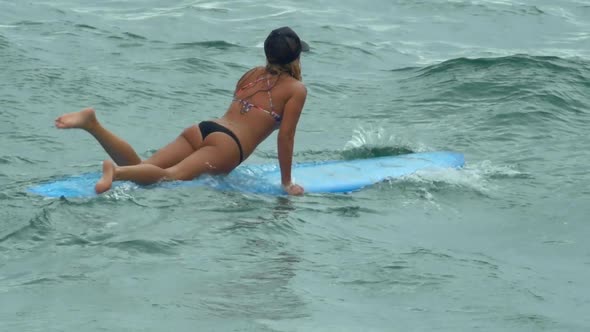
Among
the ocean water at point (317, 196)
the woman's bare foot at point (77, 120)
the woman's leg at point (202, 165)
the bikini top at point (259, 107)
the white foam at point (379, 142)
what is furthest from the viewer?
the white foam at point (379, 142)

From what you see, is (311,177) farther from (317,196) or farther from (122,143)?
(122,143)

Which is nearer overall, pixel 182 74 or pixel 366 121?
pixel 366 121

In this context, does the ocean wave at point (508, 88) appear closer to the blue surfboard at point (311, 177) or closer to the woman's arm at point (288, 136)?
the blue surfboard at point (311, 177)

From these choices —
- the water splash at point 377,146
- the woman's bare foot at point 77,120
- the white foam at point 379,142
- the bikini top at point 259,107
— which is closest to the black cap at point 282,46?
the bikini top at point 259,107

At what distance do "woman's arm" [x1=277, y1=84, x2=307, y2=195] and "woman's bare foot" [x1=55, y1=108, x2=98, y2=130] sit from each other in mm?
1467

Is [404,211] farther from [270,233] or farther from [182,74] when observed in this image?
[182,74]

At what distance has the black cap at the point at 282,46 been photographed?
26.2ft

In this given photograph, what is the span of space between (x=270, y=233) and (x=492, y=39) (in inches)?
380

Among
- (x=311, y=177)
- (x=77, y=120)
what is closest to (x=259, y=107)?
(x=311, y=177)

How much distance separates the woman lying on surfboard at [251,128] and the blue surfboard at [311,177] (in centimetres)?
13

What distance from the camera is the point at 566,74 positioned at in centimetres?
1335

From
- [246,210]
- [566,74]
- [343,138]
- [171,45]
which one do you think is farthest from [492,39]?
[246,210]

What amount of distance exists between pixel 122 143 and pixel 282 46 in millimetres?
1431

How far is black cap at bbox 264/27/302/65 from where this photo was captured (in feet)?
26.2
